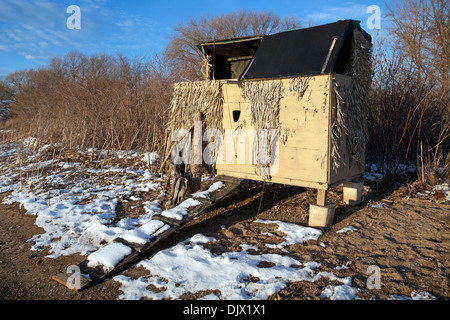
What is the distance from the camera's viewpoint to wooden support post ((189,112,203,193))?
5.83 meters

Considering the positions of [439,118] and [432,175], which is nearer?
[432,175]

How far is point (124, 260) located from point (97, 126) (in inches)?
357

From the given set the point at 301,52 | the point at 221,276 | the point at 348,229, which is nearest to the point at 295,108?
the point at 301,52

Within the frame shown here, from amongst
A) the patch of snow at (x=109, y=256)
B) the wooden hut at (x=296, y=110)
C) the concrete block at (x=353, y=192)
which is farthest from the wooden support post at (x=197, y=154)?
the concrete block at (x=353, y=192)

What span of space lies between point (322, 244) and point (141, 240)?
2.50 meters

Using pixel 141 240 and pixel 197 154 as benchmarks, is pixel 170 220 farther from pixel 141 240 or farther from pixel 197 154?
pixel 197 154

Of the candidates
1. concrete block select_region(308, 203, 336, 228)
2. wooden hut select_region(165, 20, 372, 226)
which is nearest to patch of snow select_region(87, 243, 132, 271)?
wooden hut select_region(165, 20, 372, 226)

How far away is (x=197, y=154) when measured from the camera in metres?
5.91

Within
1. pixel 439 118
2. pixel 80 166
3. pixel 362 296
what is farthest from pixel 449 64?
pixel 80 166

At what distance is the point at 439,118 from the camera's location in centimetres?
777

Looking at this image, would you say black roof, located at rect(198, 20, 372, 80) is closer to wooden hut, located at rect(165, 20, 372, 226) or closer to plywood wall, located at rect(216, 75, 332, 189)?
wooden hut, located at rect(165, 20, 372, 226)

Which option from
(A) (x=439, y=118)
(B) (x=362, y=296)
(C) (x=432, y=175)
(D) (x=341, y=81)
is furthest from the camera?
(A) (x=439, y=118)

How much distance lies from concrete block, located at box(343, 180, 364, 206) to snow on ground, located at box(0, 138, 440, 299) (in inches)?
57.2

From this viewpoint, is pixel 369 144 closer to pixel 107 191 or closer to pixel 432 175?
pixel 432 175
